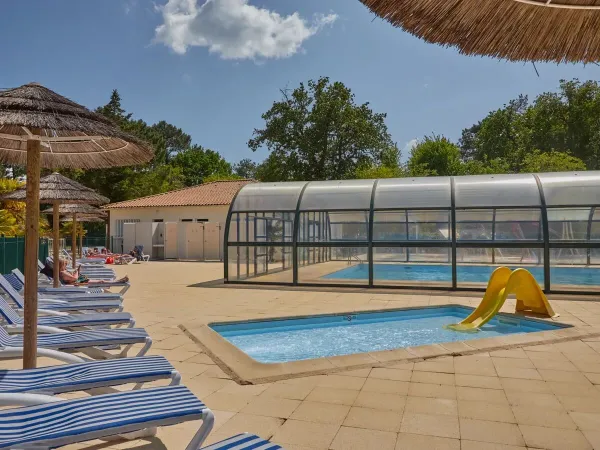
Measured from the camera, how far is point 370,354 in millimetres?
5191

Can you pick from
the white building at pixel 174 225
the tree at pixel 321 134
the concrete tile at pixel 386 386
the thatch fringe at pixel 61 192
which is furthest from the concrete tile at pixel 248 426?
the tree at pixel 321 134

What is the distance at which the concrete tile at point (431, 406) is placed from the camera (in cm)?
362

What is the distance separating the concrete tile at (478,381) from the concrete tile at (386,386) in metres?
0.54

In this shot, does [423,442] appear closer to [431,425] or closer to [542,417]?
[431,425]

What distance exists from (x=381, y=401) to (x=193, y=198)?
24294mm

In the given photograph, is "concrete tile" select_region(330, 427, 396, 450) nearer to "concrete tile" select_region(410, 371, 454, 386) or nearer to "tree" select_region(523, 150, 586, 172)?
"concrete tile" select_region(410, 371, 454, 386)

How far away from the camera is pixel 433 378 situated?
4.45 meters

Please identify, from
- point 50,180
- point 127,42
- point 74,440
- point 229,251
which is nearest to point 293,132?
point 127,42

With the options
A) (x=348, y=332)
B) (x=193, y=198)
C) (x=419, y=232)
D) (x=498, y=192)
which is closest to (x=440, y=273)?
(x=419, y=232)

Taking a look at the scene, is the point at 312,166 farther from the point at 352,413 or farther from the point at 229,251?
the point at 352,413

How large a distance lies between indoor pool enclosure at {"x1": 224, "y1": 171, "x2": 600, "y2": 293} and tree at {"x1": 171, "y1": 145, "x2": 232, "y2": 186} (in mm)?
42184

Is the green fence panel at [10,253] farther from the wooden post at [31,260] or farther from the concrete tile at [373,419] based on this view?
the concrete tile at [373,419]

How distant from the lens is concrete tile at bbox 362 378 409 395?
4.08m

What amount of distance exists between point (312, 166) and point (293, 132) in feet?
10.5
